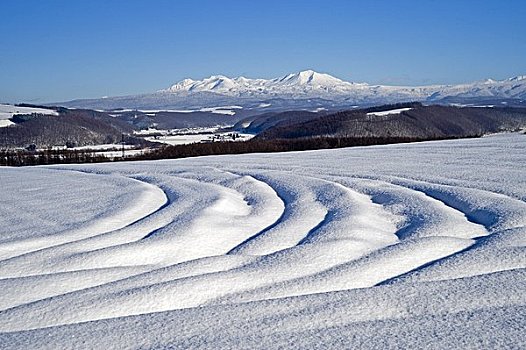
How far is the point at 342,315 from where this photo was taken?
4199 mm

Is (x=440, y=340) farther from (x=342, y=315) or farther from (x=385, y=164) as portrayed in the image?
(x=385, y=164)

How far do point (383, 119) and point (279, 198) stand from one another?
68.7m

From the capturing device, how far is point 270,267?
580 centimetres

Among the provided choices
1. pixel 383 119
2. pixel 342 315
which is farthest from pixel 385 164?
pixel 383 119

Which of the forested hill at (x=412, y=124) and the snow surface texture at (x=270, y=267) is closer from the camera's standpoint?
the snow surface texture at (x=270, y=267)

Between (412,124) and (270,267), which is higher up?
(270,267)

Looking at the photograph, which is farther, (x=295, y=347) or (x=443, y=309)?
(x=443, y=309)

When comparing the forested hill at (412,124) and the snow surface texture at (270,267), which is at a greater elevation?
the snow surface texture at (270,267)

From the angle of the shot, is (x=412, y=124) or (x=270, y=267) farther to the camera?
(x=412, y=124)

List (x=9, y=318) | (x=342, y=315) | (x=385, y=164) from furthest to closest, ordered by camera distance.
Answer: (x=385, y=164) → (x=9, y=318) → (x=342, y=315)

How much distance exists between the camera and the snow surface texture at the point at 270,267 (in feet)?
13.0

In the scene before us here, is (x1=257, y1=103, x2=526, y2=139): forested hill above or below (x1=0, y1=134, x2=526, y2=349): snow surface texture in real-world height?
below

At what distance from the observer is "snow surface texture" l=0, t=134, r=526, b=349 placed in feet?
13.0

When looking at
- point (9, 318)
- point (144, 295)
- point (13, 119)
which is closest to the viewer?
point (9, 318)
